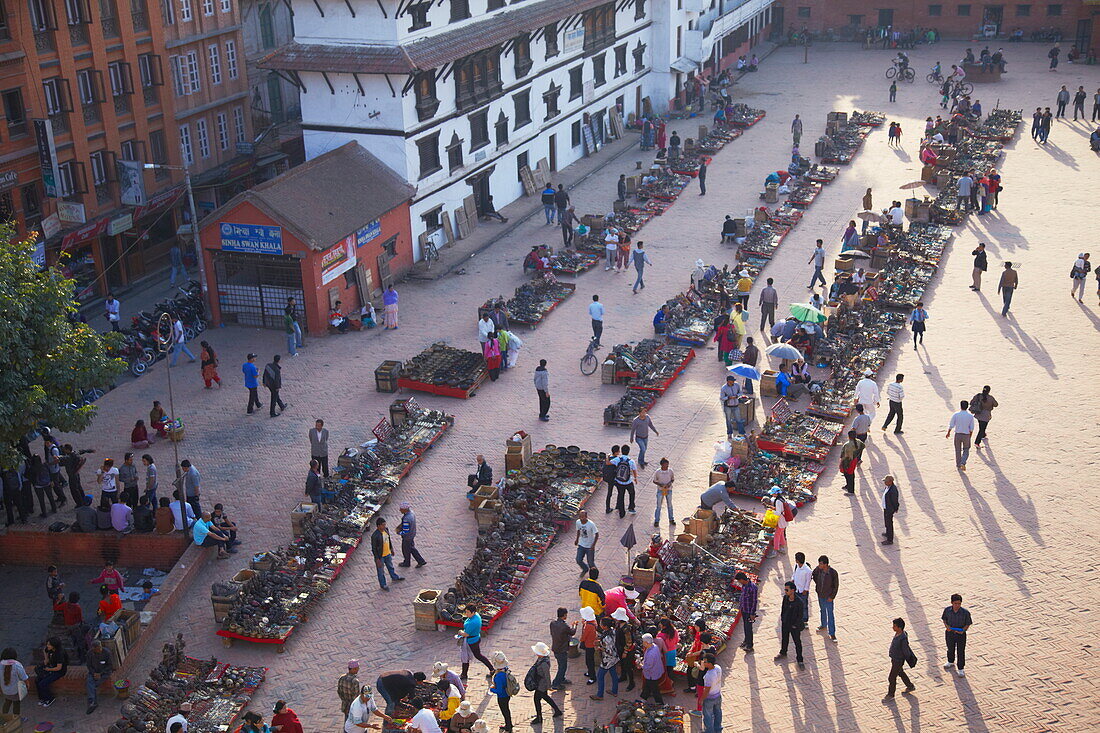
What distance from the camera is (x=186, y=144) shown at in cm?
4497

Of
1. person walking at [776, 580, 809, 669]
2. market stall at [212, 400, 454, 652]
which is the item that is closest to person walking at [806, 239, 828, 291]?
market stall at [212, 400, 454, 652]

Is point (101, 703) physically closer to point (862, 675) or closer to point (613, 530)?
point (613, 530)

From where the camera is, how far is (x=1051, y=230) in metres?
44.2

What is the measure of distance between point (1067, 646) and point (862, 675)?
4020 mm

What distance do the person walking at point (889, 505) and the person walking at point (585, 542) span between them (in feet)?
20.9

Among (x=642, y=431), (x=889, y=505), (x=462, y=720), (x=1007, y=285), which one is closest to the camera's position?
(x=462, y=720)

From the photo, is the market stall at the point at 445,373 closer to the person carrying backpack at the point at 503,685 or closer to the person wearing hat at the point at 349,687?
the person wearing hat at the point at 349,687

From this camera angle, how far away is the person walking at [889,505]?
24.3 metres

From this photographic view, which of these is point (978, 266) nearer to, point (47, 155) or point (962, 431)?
point (962, 431)

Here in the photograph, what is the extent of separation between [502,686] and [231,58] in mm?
35725

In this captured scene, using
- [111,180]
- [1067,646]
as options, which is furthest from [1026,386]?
[111,180]

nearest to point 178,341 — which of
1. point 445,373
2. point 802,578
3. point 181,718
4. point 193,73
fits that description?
point 445,373

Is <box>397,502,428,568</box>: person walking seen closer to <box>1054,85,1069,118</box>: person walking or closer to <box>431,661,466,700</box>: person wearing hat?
<box>431,661,466,700</box>: person wearing hat

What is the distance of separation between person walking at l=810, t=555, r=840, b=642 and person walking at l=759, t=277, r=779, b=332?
1498 centimetres
